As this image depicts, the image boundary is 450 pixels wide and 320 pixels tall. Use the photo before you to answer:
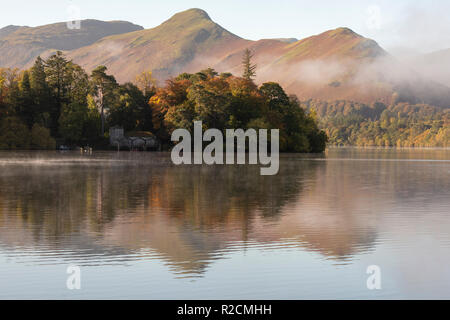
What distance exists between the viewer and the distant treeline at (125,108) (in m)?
123

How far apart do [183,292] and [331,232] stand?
8.08 m

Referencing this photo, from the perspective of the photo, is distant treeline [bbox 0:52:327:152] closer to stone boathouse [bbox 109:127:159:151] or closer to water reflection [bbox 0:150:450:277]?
stone boathouse [bbox 109:127:159:151]

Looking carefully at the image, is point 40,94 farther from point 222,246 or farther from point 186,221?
point 222,246

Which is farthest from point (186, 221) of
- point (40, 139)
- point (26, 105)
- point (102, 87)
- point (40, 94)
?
point (102, 87)

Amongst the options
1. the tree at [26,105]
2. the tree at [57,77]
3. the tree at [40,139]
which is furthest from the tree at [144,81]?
the tree at [40,139]

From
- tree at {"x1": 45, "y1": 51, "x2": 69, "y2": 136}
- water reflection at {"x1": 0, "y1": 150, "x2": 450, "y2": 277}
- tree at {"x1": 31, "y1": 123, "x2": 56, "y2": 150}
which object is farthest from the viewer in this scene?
tree at {"x1": 45, "y1": 51, "x2": 69, "y2": 136}

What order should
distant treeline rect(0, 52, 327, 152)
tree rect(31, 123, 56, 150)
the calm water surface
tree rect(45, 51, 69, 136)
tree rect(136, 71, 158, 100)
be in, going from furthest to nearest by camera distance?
tree rect(136, 71, 158, 100) < tree rect(45, 51, 69, 136) < tree rect(31, 123, 56, 150) < distant treeline rect(0, 52, 327, 152) < the calm water surface

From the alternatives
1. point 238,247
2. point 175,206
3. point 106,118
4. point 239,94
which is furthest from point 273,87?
point 238,247

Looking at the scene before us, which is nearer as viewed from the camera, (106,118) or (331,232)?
(331,232)

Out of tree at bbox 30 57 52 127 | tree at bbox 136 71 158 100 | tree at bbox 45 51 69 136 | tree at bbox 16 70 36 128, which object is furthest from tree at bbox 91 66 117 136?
tree at bbox 136 71 158 100

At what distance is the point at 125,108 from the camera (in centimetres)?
13788

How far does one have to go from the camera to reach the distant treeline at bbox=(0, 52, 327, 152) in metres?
123

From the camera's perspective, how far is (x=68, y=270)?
1155 cm
